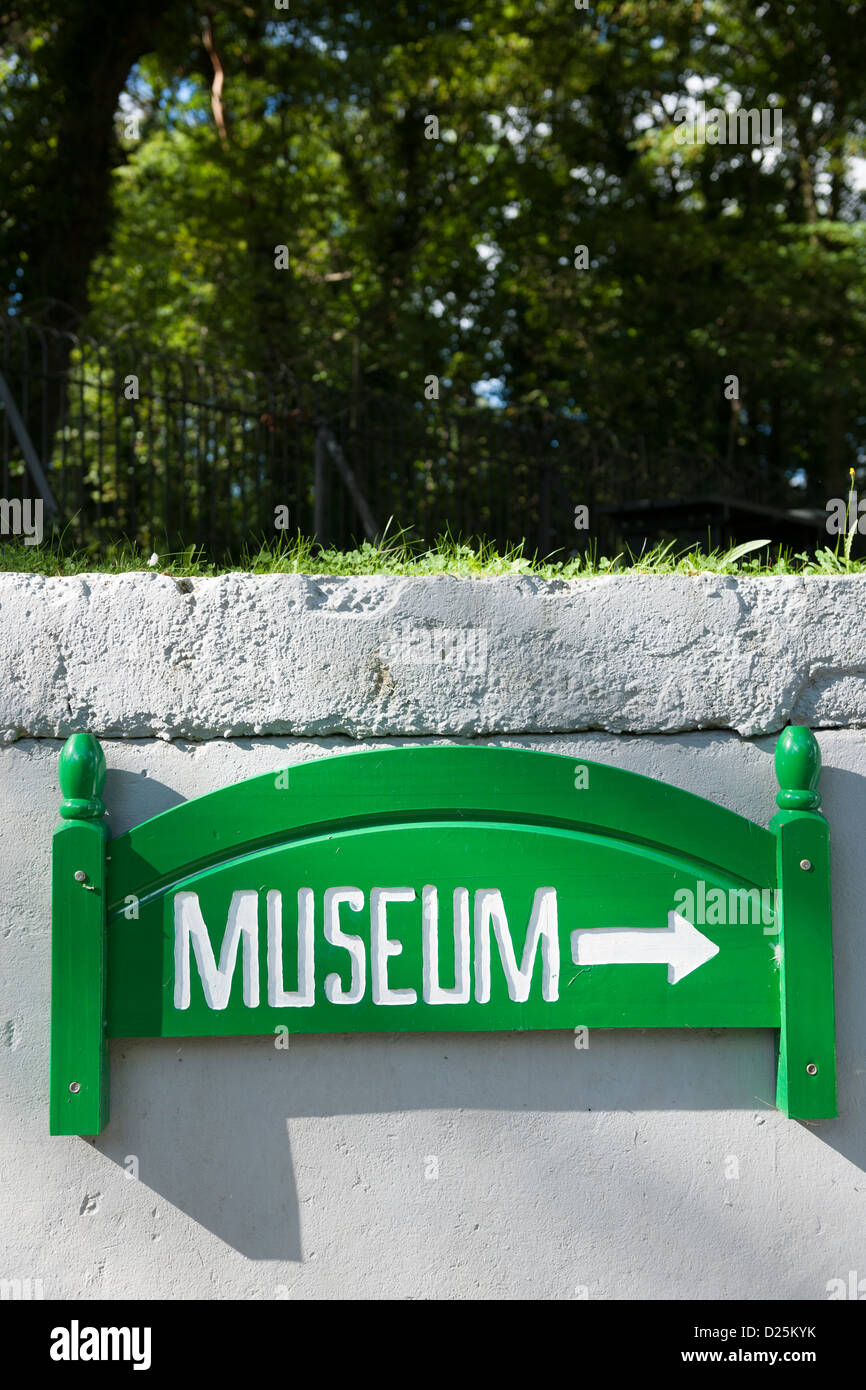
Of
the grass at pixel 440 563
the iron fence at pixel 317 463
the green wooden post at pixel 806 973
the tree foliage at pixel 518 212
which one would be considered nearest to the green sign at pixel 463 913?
the green wooden post at pixel 806 973

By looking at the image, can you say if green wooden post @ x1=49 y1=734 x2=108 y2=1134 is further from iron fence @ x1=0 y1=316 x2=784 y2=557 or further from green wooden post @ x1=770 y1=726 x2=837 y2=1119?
iron fence @ x1=0 y1=316 x2=784 y2=557

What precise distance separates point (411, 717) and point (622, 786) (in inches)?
19.6

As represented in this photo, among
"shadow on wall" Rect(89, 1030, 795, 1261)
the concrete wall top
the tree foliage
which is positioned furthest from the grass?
the tree foliage

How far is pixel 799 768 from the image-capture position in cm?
236

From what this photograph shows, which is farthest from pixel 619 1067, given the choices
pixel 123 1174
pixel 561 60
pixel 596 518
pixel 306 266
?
pixel 561 60

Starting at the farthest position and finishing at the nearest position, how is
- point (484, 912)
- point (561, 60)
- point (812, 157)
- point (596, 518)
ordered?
point (812, 157), point (561, 60), point (596, 518), point (484, 912)

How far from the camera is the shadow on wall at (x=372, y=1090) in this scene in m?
2.39

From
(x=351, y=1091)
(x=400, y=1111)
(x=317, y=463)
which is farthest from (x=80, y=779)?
(x=317, y=463)

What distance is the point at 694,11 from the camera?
44.3 feet

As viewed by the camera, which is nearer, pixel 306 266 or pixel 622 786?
pixel 622 786

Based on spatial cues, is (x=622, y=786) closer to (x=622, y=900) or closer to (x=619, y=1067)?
(x=622, y=900)

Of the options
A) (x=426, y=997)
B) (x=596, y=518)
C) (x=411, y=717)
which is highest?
(x=596, y=518)

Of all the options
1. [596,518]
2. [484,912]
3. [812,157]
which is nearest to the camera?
[484,912]

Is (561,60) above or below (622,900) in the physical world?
above
